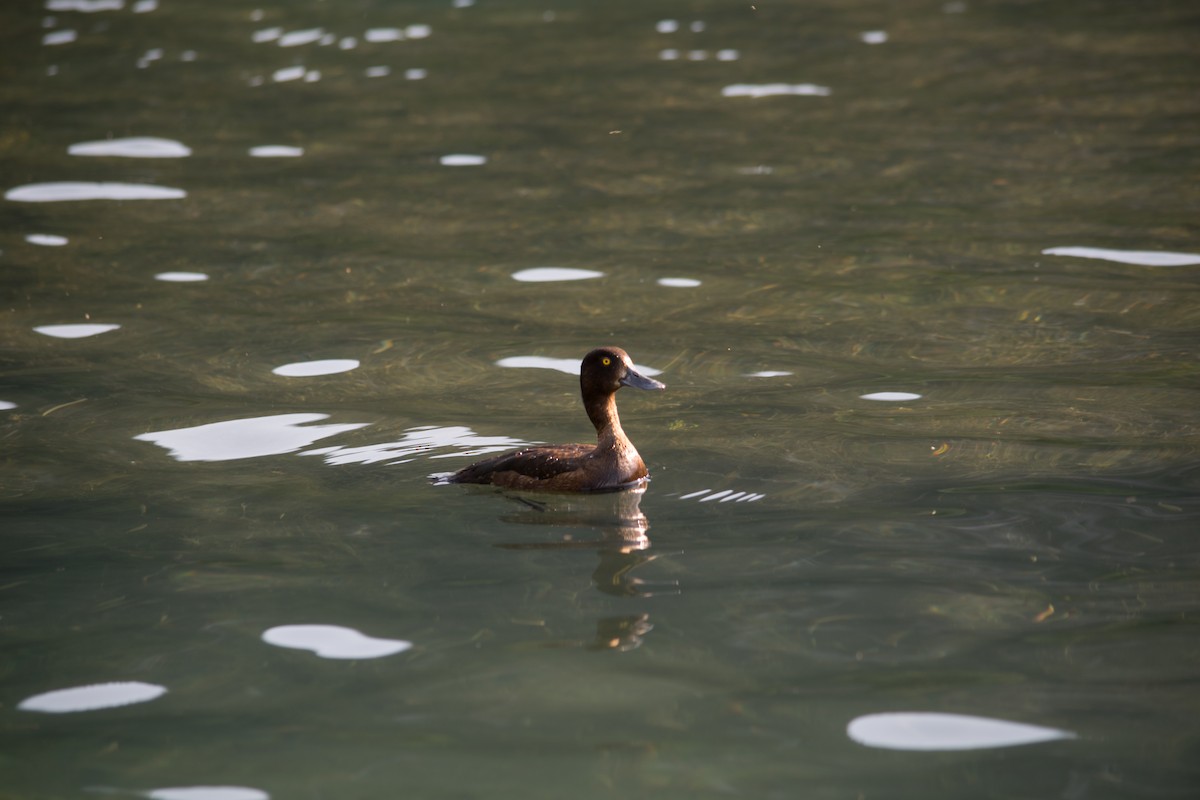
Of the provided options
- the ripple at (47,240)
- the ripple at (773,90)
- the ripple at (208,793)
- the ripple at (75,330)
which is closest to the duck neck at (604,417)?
the ripple at (208,793)

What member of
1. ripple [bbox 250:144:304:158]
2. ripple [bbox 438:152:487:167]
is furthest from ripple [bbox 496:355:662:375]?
ripple [bbox 250:144:304:158]

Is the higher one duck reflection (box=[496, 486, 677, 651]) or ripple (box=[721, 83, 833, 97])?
ripple (box=[721, 83, 833, 97])

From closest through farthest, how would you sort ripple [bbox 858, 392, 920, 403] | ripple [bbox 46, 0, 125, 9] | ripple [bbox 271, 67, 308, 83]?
1. ripple [bbox 858, 392, 920, 403]
2. ripple [bbox 271, 67, 308, 83]
3. ripple [bbox 46, 0, 125, 9]

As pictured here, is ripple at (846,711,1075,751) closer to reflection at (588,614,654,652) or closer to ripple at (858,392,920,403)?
reflection at (588,614,654,652)

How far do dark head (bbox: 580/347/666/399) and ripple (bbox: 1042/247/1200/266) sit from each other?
5.23 metres

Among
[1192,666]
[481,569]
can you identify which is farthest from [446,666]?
[1192,666]

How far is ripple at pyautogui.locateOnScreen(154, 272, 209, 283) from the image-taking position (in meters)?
11.8

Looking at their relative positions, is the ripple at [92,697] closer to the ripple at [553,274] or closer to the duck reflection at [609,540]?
the duck reflection at [609,540]

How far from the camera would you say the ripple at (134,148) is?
1574 centimetres

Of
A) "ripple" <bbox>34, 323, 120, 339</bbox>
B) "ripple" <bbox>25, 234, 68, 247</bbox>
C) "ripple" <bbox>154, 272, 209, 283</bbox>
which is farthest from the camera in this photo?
"ripple" <bbox>25, 234, 68, 247</bbox>

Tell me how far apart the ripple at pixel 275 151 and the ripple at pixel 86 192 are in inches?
56.1

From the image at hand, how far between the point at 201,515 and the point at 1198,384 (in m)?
5.65

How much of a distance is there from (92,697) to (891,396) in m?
5.06

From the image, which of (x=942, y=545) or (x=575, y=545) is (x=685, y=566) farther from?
(x=942, y=545)
